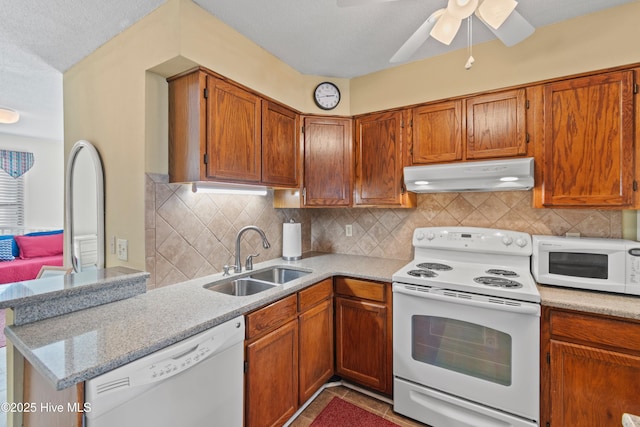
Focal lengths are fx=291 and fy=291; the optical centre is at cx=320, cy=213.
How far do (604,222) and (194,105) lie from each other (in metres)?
2.67

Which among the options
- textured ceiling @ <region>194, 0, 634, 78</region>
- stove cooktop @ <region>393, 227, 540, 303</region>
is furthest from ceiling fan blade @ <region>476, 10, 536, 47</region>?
stove cooktop @ <region>393, 227, 540, 303</region>

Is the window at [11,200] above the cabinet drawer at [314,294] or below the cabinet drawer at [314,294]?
above

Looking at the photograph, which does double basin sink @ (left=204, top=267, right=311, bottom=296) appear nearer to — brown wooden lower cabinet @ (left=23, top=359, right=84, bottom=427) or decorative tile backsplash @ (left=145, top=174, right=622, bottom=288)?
decorative tile backsplash @ (left=145, top=174, right=622, bottom=288)

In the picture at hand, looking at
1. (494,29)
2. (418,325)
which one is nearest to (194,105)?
(494,29)

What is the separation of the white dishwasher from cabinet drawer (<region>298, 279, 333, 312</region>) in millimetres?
514

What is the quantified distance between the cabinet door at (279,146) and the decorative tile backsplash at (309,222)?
0.34 metres

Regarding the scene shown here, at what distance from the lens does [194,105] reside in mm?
1679

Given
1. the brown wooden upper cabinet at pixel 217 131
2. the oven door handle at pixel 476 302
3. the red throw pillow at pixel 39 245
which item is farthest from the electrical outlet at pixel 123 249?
the red throw pillow at pixel 39 245

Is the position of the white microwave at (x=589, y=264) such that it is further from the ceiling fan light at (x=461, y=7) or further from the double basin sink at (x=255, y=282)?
the double basin sink at (x=255, y=282)

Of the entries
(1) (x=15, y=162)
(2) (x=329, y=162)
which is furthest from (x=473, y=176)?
(1) (x=15, y=162)

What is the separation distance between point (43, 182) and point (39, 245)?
117cm

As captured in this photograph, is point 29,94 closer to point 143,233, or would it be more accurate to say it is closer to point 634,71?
point 143,233

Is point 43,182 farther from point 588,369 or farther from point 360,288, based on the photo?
point 588,369

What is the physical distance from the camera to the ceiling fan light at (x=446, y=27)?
1359 mm
